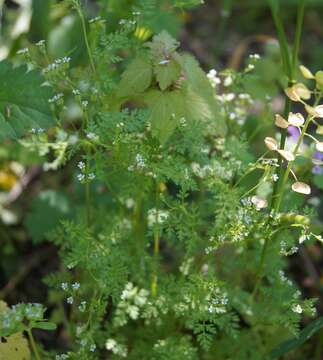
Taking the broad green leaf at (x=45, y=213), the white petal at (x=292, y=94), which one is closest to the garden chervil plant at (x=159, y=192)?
the white petal at (x=292, y=94)

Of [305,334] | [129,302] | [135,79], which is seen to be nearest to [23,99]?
[135,79]

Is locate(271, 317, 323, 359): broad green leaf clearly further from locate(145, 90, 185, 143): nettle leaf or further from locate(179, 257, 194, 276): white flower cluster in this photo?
locate(145, 90, 185, 143): nettle leaf

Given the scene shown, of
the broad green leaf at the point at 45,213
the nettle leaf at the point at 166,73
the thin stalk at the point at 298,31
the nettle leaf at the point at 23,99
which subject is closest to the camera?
the thin stalk at the point at 298,31

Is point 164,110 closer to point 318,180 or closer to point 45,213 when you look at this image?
point 318,180

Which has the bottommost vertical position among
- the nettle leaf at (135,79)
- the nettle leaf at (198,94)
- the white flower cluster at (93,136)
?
the nettle leaf at (198,94)

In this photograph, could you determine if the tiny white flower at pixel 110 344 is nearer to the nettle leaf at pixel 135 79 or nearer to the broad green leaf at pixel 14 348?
the broad green leaf at pixel 14 348

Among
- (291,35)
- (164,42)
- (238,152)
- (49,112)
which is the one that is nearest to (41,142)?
(49,112)

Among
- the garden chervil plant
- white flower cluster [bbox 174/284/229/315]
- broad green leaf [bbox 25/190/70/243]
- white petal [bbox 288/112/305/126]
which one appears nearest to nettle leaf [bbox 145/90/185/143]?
the garden chervil plant
